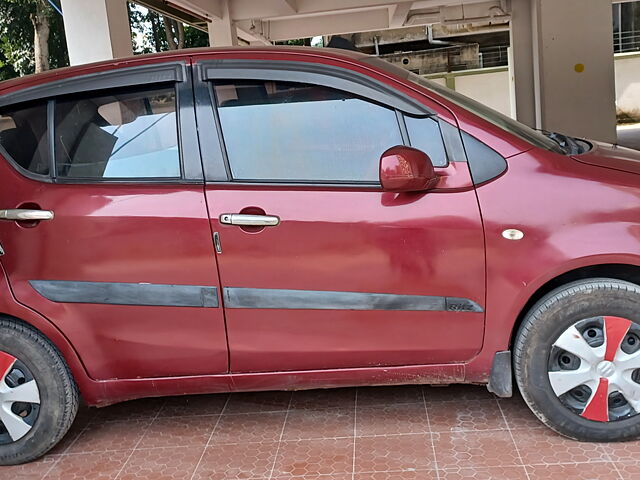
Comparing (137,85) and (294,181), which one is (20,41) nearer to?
(137,85)

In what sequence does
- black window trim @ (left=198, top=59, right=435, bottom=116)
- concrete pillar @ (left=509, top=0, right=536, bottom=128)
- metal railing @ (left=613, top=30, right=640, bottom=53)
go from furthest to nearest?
metal railing @ (left=613, top=30, right=640, bottom=53) → concrete pillar @ (left=509, top=0, right=536, bottom=128) → black window trim @ (left=198, top=59, right=435, bottom=116)

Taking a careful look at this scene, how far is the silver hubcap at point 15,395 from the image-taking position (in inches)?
120

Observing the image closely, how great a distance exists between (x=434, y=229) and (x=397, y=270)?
0.78 feet

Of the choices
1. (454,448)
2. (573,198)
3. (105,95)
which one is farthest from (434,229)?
(105,95)

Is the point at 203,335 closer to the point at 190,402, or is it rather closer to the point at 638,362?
the point at 190,402

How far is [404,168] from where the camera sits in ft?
8.85

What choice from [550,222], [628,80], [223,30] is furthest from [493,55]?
[550,222]

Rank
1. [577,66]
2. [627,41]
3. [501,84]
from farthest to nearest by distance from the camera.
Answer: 1. [501,84]
2. [627,41]
3. [577,66]

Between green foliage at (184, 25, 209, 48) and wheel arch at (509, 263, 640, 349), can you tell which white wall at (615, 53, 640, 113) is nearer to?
green foliage at (184, 25, 209, 48)

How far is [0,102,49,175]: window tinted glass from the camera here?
10.1 ft

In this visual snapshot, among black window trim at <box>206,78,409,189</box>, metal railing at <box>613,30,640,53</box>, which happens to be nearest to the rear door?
black window trim at <box>206,78,409,189</box>

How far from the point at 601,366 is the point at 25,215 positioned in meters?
2.61

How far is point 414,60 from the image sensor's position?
86.6 ft

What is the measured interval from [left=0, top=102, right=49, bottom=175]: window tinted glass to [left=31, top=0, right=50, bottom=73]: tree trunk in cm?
1084
